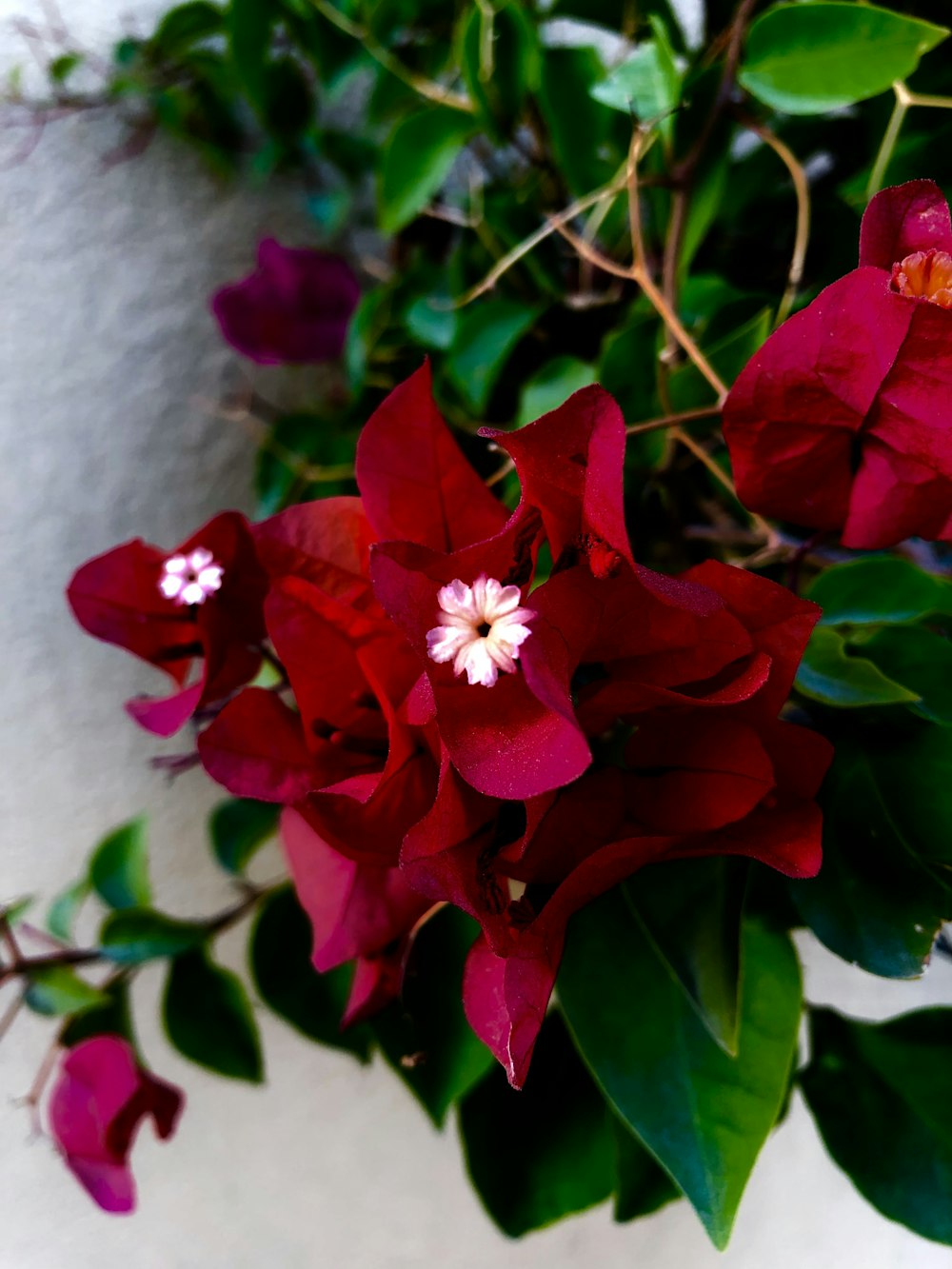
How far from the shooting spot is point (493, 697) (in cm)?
23

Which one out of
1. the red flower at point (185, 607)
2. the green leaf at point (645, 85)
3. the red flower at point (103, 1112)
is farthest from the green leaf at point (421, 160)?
the red flower at point (103, 1112)

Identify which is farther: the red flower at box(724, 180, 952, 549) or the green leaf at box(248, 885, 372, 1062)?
the green leaf at box(248, 885, 372, 1062)

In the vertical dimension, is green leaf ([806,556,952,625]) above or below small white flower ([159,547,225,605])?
below

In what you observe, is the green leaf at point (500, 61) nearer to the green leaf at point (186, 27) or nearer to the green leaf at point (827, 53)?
the green leaf at point (827, 53)

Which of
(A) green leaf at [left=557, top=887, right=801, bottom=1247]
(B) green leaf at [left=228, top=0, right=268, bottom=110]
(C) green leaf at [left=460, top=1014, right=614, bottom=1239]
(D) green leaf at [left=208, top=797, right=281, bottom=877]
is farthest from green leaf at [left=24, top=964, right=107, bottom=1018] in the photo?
(B) green leaf at [left=228, top=0, right=268, bottom=110]

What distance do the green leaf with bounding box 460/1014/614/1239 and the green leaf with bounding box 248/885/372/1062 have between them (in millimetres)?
103

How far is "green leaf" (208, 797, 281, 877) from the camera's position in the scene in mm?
598

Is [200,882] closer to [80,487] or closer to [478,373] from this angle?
[80,487]

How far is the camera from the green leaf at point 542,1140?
481 mm

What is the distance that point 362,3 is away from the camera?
1.76ft

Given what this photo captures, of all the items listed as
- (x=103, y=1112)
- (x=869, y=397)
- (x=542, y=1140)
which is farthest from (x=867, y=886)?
(x=103, y=1112)

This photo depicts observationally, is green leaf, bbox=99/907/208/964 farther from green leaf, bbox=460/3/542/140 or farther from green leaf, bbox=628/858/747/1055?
green leaf, bbox=460/3/542/140

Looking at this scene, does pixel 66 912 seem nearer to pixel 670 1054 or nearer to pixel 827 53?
pixel 670 1054

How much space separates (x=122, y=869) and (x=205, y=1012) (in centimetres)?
11
